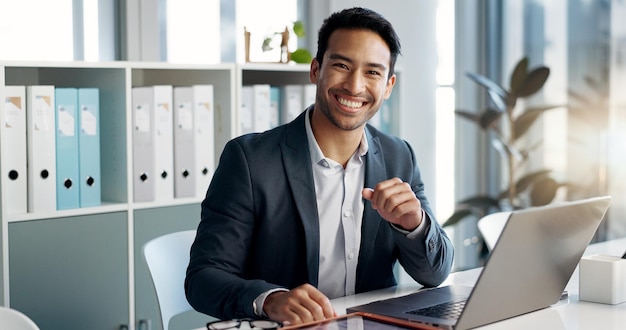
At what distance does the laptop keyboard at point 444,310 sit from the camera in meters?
1.69

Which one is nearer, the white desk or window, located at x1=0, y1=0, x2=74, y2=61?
the white desk

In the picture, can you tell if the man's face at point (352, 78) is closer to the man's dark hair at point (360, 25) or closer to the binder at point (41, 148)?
the man's dark hair at point (360, 25)

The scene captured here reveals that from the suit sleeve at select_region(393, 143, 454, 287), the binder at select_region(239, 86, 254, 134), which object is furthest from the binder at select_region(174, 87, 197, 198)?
the suit sleeve at select_region(393, 143, 454, 287)

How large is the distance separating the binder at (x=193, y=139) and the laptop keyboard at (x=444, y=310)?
164 centimetres

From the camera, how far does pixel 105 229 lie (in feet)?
9.82

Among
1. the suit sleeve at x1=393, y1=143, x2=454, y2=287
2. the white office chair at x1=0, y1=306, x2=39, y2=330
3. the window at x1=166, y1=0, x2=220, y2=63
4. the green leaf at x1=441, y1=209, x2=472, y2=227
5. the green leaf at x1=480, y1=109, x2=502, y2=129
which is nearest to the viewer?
the white office chair at x1=0, y1=306, x2=39, y2=330

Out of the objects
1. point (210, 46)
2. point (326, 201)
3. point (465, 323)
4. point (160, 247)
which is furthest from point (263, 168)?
point (210, 46)

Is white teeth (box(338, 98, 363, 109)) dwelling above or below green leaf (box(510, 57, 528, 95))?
below

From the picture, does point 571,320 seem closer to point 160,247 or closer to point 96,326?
point 160,247

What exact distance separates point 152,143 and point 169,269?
929 millimetres

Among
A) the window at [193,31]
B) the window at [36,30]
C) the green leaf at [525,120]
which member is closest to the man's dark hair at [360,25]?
the window at [36,30]

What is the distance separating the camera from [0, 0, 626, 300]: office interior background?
3443 millimetres

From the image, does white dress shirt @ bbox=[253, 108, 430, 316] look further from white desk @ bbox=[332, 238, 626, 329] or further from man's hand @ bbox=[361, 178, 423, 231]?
man's hand @ bbox=[361, 178, 423, 231]

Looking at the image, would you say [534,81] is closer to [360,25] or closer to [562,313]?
[360,25]
